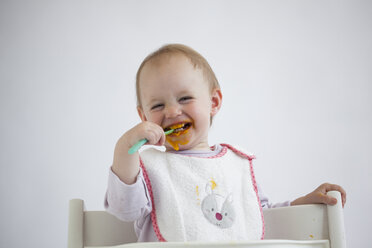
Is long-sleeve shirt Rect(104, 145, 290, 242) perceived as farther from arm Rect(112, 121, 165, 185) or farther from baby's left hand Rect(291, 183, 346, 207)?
A: baby's left hand Rect(291, 183, 346, 207)

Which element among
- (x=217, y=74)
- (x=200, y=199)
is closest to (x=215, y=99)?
(x=200, y=199)

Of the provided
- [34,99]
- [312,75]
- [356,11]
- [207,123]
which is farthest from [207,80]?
[356,11]

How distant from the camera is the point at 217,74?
5.79ft

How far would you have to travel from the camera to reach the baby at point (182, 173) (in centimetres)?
69

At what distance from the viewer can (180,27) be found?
5.79 feet

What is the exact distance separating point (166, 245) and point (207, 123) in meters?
0.37

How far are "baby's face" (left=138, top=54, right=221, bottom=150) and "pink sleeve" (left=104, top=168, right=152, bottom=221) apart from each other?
0.14 m

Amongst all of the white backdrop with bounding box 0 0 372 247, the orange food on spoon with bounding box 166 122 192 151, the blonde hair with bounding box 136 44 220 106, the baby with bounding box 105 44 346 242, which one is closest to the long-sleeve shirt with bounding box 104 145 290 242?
the baby with bounding box 105 44 346 242

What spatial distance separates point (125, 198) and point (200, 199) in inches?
6.0

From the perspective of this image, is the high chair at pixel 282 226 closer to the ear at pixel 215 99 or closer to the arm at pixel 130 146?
the arm at pixel 130 146

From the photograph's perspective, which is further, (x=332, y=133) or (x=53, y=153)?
(x=332, y=133)

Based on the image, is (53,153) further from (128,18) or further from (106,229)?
(106,229)

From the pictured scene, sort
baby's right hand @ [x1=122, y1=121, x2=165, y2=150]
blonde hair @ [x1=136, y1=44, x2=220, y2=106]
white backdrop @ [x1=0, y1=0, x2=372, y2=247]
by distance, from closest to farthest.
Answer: baby's right hand @ [x1=122, y1=121, x2=165, y2=150], blonde hair @ [x1=136, y1=44, x2=220, y2=106], white backdrop @ [x1=0, y1=0, x2=372, y2=247]

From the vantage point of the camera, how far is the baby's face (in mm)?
801
